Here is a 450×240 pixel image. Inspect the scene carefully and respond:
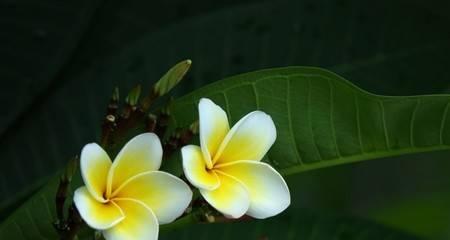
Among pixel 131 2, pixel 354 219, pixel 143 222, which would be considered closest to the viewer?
pixel 143 222

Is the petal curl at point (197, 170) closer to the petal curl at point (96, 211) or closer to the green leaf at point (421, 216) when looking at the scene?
the petal curl at point (96, 211)

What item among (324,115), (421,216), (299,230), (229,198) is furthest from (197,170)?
(421,216)

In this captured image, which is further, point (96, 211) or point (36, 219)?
point (36, 219)

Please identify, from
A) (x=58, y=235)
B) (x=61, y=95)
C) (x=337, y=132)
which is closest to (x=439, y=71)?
(x=337, y=132)

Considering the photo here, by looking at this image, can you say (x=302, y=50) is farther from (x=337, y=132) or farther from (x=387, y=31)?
(x=337, y=132)

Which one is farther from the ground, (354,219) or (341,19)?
(341,19)

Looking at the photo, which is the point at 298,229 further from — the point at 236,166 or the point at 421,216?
the point at 421,216

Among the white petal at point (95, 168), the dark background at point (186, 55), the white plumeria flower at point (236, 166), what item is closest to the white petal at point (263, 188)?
the white plumeria flower at point (236, 166)
